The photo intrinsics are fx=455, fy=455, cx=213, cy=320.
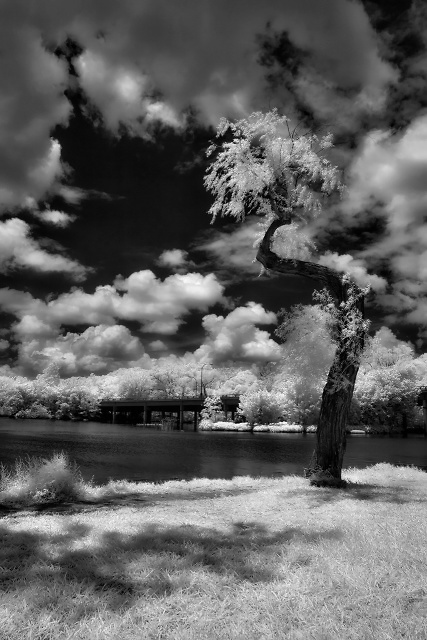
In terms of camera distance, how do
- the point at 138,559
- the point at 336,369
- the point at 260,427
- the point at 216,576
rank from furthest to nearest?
the point at 260,427 → the point at 336,369 → the point at 138,559 → the point at 216,576

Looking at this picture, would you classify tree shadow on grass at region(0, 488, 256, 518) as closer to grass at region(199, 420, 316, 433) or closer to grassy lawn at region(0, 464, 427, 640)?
grassy lawn at region(0, 464, 427, 640)

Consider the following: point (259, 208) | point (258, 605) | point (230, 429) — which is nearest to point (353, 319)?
point (259, 208)

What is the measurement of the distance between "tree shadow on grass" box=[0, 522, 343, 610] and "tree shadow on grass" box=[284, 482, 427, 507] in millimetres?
4424

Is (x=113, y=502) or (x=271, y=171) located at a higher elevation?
(x=271, y=171)

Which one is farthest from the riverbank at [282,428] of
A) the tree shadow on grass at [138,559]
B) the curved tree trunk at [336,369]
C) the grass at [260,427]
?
the tree shadow on grass at [138,559]

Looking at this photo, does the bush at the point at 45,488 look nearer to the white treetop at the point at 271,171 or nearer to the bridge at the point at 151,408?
the white treetop at the point at 271,171

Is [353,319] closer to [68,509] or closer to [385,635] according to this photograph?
[68,509]

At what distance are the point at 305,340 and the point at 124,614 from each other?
11.1 meters

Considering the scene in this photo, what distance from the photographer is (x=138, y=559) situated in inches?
229

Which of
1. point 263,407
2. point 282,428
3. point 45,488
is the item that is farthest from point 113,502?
point 263,407

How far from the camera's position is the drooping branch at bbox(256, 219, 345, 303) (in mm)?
14602

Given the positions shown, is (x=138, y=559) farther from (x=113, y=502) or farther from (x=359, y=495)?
(x=359, y=495)

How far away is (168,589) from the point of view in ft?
16.1

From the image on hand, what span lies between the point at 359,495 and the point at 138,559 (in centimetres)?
841
